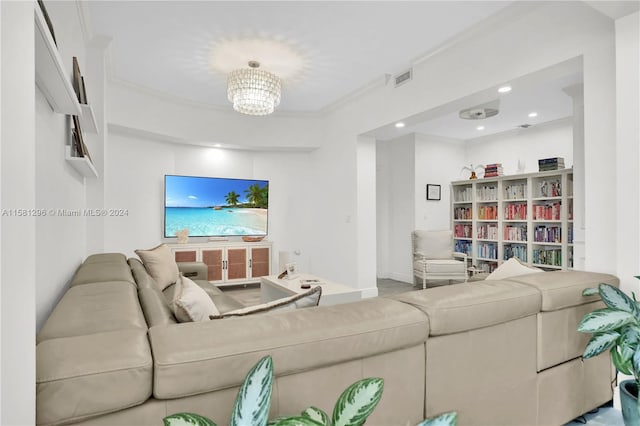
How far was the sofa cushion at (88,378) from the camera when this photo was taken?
724 millimetres

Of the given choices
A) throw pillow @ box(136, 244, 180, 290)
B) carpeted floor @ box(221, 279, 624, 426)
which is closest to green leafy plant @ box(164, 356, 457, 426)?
carpeted floor @ box(221, 279, 624, 426)

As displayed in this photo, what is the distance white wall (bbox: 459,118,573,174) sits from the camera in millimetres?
4910

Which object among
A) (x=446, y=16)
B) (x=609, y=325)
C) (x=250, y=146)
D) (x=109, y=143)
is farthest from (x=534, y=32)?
(x=109, y=143)

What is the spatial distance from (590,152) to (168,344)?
8.65ft

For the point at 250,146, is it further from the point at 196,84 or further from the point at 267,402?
the point at 267,402

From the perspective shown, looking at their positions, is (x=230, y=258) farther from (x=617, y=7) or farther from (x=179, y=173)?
(x=617, y=7)

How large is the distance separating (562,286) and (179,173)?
4.87 meters

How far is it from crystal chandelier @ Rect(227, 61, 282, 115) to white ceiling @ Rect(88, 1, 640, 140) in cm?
20

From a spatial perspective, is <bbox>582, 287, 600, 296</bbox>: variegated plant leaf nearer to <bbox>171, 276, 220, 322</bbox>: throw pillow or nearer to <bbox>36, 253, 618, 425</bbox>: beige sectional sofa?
<bbox>36, 253, 618, 425</bbox>: beige sectional sofa

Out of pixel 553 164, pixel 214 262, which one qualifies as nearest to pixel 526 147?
pixel 553 164

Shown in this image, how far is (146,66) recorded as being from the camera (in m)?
3.63

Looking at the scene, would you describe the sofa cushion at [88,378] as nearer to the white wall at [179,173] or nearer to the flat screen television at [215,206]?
the white wall at [179,173]

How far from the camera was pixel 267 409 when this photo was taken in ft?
2.16

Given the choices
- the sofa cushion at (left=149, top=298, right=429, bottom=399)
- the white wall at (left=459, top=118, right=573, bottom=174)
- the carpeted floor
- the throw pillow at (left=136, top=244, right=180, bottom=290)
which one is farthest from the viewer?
the white wall at (left=459, top=118, right=573, bottom=174)
